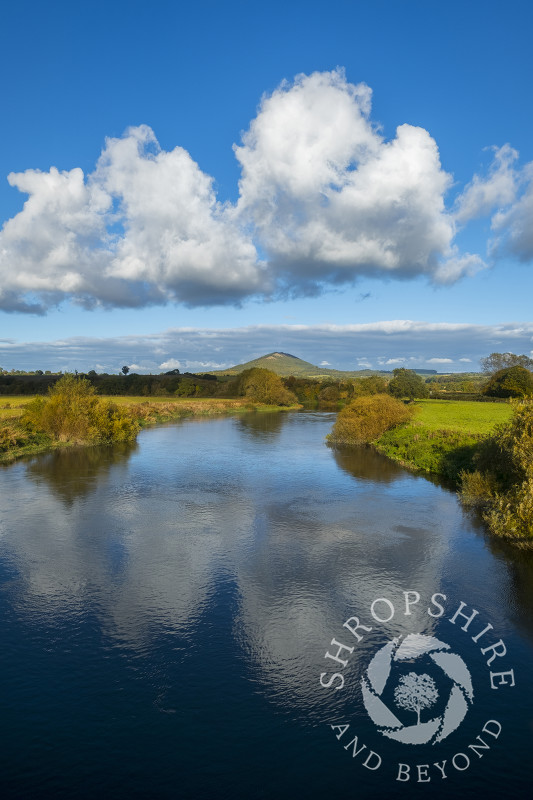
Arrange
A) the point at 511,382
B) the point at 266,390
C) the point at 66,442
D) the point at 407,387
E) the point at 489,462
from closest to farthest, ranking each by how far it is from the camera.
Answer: the point at 489,462 < the point at 66,442 < the point at 511,382 < the point at 407,387 < the point at 266,390

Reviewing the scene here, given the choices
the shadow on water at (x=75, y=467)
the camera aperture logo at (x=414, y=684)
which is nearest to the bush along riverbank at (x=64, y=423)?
the shadow on water at (x=75, y=467)

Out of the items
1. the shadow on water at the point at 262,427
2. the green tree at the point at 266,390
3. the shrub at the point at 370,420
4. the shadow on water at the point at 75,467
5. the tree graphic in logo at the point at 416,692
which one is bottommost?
the tree graphic in logo at the point at 416,692

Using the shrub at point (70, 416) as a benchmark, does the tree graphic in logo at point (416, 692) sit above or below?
below

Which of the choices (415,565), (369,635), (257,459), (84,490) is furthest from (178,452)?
(369,635)

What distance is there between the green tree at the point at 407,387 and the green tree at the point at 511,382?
1488 cm

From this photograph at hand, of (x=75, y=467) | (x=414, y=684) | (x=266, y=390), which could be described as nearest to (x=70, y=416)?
(x=75, y=467)

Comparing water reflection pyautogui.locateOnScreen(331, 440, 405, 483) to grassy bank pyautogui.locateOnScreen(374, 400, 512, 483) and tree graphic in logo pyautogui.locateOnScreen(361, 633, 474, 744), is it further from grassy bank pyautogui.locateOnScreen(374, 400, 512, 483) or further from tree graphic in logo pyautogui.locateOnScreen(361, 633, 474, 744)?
tree graphic in logo pyautogui.locateOnScreen(361, 633, 474, 744)

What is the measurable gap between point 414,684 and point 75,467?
109 feet

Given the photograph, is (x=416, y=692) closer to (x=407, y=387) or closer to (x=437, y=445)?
(x=437, y=445)

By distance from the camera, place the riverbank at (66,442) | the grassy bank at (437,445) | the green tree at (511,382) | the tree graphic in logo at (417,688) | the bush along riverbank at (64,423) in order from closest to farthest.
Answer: the tree graphic in logo at (417,688) → the grassy bank at (437,445) → the riverbank at (66,442) → the bush along riverbank at (64,423) → the green tree at (511,382)

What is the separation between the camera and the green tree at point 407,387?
109188 mm

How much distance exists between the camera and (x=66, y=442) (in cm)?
5022

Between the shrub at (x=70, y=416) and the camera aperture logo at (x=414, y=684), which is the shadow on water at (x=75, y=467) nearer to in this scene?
the shrub at (x=70, y=416)

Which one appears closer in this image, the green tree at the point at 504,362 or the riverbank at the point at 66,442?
the riverbank at the point at 66,442
